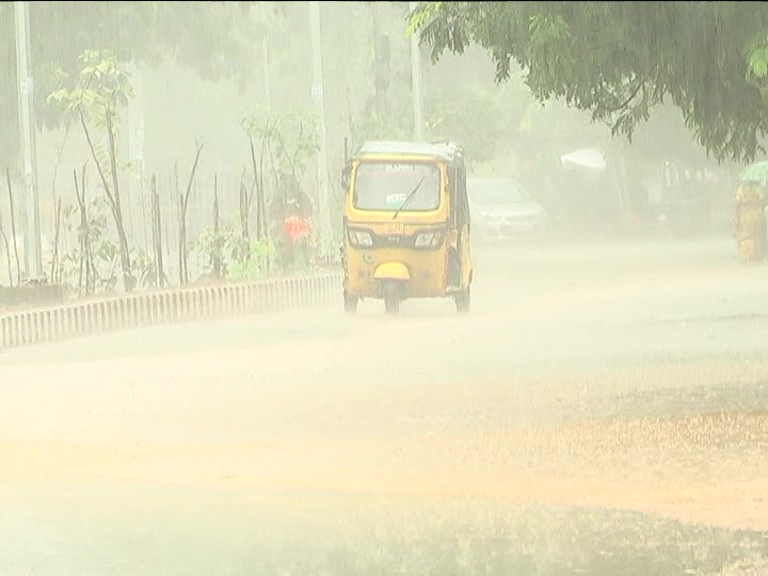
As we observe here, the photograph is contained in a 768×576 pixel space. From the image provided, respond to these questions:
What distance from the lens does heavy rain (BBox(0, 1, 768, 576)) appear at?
11.5 metres

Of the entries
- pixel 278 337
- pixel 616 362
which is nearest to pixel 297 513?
pixel 616 362

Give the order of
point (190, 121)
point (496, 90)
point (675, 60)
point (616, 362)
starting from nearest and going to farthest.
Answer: point (675, 60), point (616, 362), point (496, 90), point (190, 121)

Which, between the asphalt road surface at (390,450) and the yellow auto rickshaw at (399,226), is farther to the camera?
the yellow auto rickshaw at (399,226)

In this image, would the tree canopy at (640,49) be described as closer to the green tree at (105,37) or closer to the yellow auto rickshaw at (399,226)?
the yellow auto rickshaw at (399,226)

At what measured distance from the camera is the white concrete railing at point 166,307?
84.2ft

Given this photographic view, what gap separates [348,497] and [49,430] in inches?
168

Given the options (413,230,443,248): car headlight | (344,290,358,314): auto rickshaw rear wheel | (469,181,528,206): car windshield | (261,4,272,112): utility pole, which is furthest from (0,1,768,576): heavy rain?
(261,4,272,112): utility pole

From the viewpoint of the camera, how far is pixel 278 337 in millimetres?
26375

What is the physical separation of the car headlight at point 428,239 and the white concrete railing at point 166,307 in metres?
2.35

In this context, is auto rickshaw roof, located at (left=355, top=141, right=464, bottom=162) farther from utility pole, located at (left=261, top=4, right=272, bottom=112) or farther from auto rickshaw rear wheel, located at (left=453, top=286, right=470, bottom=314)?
utility pole, located at (left=261, top=4, right=272, bottom=112)

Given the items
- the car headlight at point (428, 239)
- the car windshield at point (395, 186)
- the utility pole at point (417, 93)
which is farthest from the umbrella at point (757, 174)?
the car headlight at point (428, 239)

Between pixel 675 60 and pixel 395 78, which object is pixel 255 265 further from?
pixel 395 78

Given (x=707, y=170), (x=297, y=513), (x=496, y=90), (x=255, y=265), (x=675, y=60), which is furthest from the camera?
(x=496, y=90)

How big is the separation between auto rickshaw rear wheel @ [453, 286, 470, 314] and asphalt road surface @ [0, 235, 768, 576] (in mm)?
2959
